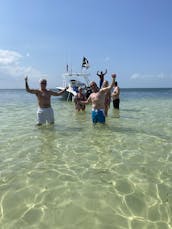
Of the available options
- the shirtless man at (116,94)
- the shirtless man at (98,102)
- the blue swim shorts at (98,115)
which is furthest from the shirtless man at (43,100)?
the shirtless man at (116,94)

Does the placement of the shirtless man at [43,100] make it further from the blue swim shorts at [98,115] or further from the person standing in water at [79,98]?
the person standing in water at [79,98]

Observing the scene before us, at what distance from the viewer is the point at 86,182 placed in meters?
4.50

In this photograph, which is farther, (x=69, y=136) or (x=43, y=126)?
(x=43, y=126)

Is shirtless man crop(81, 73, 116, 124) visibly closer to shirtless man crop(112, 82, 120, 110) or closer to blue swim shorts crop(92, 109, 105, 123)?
blue swim shorts crop(92, 109, 105, 123)

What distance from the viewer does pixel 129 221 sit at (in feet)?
10.9

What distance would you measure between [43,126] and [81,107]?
634cm

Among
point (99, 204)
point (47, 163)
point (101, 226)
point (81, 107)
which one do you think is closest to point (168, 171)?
point (99, 204)

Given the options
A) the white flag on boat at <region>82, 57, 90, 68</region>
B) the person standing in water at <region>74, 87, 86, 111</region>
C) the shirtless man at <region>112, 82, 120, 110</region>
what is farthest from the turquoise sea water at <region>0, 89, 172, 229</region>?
the white flag on boat at <region>82, 57, 90, 68</region>

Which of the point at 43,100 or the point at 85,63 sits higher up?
the point at 85,63

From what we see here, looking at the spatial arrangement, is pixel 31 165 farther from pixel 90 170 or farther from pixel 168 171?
pixel 168 171

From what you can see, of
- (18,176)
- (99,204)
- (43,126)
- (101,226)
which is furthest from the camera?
(43,126)

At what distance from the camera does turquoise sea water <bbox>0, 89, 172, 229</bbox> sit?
3377 mm

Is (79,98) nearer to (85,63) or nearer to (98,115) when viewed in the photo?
(98,115)

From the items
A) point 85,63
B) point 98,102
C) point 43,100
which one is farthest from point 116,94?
point 85,63
